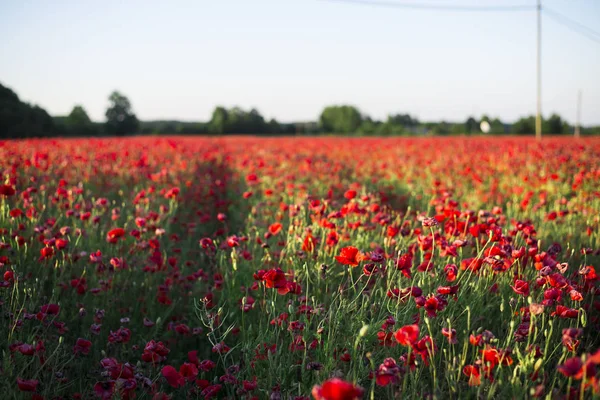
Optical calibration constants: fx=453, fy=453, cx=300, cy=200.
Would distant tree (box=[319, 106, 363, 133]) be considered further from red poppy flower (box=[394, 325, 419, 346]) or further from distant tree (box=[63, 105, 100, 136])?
red poppy flower (box=[394, 325, 419, 346])

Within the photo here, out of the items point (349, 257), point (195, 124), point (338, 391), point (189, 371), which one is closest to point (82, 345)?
point (189, 371)

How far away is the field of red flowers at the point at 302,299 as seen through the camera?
1972mm

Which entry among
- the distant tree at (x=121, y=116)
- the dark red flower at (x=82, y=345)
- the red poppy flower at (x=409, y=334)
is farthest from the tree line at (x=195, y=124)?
the red poppy flower at (x=409, y=334)

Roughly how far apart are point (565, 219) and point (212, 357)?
13.4 ft

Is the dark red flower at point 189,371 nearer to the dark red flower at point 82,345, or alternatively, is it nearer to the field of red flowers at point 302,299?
the field of red flowers at point 302,299

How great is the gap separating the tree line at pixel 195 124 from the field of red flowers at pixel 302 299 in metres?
22.7

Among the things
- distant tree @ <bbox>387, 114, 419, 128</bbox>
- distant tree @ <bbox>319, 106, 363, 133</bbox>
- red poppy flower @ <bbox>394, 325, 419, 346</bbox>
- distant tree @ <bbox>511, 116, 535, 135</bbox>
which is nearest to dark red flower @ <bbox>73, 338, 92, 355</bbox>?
red poppy flower @ <bbox>394, 325, 419, 346</bbox>

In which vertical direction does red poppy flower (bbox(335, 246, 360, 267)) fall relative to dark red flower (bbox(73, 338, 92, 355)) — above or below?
above

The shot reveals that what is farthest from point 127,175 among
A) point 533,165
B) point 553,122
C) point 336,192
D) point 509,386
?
point 553,122

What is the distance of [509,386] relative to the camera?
6.59 ft

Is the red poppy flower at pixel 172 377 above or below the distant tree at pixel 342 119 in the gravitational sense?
below

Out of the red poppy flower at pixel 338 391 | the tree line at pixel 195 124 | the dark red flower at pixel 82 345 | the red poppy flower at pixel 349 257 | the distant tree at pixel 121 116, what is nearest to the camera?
the red poppy flower at pixel 338 391

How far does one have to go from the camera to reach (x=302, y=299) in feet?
8.82

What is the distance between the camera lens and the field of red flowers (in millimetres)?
1972
